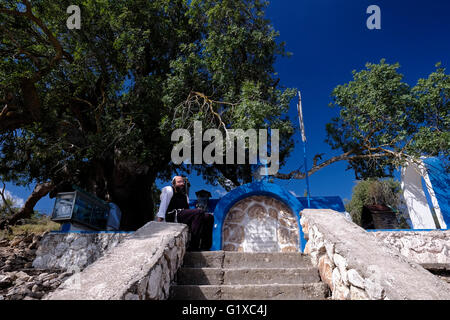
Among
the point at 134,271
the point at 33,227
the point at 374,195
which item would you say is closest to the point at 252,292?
the point at 134,271

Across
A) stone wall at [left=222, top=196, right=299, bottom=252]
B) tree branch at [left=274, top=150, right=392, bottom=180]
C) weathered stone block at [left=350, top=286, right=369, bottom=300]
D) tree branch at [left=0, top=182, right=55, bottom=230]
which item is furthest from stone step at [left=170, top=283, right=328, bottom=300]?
tree branch at [left=0, top=182, right=55, bottom=230]

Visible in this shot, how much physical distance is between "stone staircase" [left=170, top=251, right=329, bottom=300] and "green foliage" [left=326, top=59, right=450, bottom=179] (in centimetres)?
632

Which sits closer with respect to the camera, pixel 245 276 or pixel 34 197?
pixel 245 276

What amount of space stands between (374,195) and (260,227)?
16.9 metres

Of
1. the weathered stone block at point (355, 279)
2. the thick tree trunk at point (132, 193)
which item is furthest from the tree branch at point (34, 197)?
the weathered stone block at point (355, 279)

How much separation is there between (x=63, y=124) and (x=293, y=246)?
29.4 feet

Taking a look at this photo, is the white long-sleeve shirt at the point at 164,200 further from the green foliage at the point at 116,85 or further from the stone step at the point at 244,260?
the green foliage at the point at 116,85

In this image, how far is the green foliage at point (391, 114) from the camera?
785 cm

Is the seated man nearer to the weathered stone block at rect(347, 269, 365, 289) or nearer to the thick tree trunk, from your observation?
the weathered stone block at rect(347, 269, 365, 289)

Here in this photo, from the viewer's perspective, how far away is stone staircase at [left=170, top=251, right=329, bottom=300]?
3051 millimetres

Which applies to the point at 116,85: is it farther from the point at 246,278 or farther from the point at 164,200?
the point at 246,278

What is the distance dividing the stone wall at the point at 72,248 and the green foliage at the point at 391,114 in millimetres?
8153

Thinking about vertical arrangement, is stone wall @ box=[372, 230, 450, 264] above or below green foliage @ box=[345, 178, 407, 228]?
below

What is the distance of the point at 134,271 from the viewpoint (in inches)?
98.0
